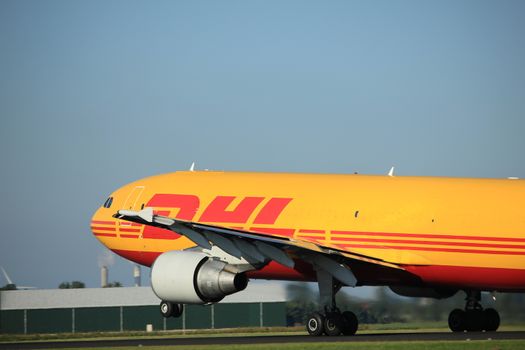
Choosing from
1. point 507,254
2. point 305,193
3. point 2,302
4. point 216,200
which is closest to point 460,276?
point 507,254

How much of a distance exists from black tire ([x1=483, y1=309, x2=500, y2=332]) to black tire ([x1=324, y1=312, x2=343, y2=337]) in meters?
6.02

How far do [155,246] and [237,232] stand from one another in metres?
7.87

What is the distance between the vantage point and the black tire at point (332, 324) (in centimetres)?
4062

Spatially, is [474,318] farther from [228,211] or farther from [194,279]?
[194,279]

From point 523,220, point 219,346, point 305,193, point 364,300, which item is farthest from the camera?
point 364,300

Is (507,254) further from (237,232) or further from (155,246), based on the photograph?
(155,246)

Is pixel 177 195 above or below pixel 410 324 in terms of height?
above

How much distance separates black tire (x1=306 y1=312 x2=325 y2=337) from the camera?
4072 centimetres

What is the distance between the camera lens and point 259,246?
39.6 m

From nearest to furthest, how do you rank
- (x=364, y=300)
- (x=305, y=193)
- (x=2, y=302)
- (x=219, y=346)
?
(x=219, y=346), (x=305, y=193), (x=364, y=300), (x=2, y=302)

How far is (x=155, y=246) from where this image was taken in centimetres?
4606

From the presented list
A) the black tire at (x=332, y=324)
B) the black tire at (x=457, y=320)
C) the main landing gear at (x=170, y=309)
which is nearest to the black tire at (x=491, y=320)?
the black tire at (x=457, y=320)

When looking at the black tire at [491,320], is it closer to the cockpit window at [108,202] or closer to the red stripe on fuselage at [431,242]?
the red stripe on fuselage at [431,242]

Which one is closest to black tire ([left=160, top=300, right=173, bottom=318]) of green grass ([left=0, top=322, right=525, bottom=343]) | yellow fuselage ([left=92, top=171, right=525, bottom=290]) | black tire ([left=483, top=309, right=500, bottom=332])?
yellow fuselage ([left=92, top=171, right=525, bottom=290])
